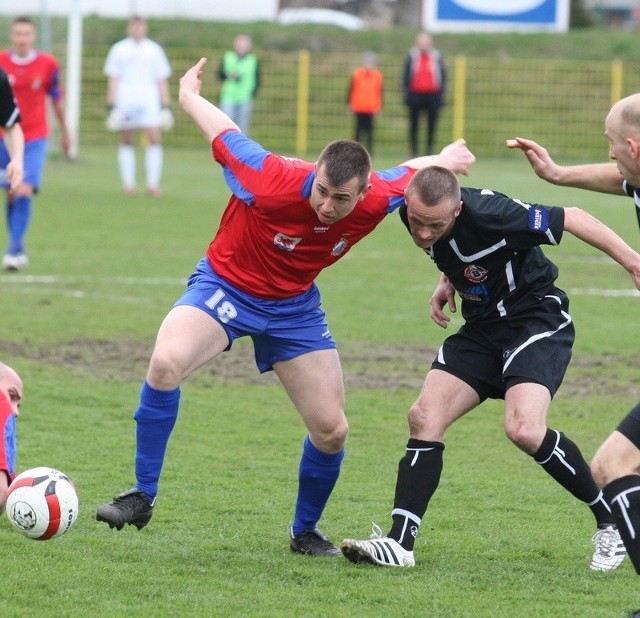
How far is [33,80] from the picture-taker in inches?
557

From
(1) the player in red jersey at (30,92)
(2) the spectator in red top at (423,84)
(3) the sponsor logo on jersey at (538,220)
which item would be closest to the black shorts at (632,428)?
(3) the sponsor logo on jersey at (538,220)

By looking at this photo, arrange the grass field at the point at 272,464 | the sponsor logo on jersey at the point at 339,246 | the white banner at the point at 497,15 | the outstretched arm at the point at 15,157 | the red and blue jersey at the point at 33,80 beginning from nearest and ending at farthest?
the grass field at the point at 272,464
the sponsor logo on jersey at the point at 339,246
the outstretched arm at the point at 15,157
the red and blue jersey at the point at 33,80
the white banner at the point at 497,15

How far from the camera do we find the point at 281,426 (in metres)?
7.90

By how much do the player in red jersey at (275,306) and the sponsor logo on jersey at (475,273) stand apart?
1.41ft

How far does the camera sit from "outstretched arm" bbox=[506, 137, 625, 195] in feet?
18.0

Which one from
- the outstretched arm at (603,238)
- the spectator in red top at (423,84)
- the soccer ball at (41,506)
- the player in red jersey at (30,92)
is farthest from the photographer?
the spectator in red top at (423,84)

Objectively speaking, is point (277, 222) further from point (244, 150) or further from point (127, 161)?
point (127, 161)

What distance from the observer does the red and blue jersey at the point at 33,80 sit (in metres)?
14.0

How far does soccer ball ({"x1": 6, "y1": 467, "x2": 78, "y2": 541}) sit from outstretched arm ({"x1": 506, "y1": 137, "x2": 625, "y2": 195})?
93.9 inches

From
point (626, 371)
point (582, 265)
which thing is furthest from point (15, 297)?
point (582, 265)

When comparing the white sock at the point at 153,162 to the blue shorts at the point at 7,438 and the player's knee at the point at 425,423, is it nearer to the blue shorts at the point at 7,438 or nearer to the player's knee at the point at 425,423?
the blue shorts at the point at 7,438

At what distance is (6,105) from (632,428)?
587 centimetres

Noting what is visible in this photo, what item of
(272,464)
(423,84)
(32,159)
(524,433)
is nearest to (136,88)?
(32,159)

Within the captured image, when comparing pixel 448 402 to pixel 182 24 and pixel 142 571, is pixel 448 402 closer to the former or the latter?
pixel 142 571
